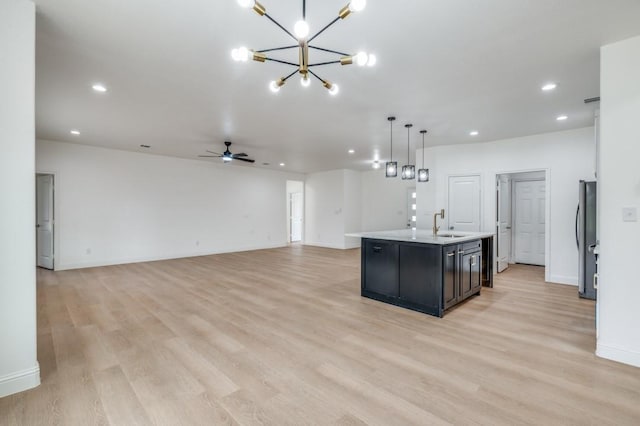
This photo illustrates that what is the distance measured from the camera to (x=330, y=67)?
2961 millimetres

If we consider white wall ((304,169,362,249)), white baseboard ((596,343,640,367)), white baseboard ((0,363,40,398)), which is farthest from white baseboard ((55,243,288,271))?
white baseboard ((596,343,640,367))

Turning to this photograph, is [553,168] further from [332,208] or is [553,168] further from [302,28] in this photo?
[332,208]

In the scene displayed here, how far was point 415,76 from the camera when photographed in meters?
3.17

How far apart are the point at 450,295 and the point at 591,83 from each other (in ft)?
9.62

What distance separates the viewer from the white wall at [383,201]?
34.3 feet

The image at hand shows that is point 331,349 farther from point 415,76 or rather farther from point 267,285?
point 415,76

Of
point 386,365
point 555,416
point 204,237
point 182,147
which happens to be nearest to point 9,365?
point 386,365

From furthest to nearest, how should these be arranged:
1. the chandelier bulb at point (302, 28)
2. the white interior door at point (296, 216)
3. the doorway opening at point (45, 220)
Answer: the white interior door at point (296, 216)
the doorway opening at point (45, 220)
the chandelier bulb at point (302, 28)

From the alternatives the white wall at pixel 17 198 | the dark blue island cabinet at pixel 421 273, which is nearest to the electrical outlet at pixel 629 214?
the dark blue island cabinet at pixel 421 273

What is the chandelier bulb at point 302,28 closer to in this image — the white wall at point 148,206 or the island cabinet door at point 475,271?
the island cabinet door at point 475,271

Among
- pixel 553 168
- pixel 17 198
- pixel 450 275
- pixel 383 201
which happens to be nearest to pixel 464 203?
pixel 553 168

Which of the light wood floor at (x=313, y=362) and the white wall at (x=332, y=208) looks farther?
the white wall at (x=332, y=208)

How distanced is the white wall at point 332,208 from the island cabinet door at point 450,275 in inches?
236

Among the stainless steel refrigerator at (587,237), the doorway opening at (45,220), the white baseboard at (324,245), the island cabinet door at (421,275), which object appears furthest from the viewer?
the white baseboard at (324,245)
